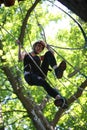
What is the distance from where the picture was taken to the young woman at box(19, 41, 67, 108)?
596 cm

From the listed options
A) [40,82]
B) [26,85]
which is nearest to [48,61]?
[40,82]

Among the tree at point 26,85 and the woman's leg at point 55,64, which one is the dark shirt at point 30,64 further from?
the tree at point 26,85

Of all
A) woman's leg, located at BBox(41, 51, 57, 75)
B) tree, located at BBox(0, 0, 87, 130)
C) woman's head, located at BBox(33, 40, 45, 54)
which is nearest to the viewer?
woman's head, located at BBox(33, 40, 45, 54)

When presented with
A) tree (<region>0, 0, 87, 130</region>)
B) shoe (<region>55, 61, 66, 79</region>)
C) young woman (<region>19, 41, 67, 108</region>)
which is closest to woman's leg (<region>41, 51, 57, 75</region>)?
young woman (<region>19, 41, 67, 108</region>)

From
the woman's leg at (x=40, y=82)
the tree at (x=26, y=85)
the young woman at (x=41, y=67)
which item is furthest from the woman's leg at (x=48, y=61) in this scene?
the tree at (x=26, y=85)

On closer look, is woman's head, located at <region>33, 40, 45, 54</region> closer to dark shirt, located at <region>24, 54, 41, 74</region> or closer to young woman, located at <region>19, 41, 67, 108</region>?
young woman, located at <region>19, 41, 67, 108</region>

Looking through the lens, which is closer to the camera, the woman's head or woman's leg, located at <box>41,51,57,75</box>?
the woman's head

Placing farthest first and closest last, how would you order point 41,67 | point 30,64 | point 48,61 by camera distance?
point 30,64
point 41,67
point 48,61

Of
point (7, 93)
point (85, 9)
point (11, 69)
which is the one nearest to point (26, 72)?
point (85, 9)

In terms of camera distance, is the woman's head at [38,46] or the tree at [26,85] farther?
the tree at [26,85]

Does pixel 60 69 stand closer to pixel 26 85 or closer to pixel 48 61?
pixel 48 61

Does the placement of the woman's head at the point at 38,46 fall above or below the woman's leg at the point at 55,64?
above

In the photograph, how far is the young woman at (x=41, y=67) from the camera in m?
5.96

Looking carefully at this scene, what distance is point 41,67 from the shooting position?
637 centimetres
